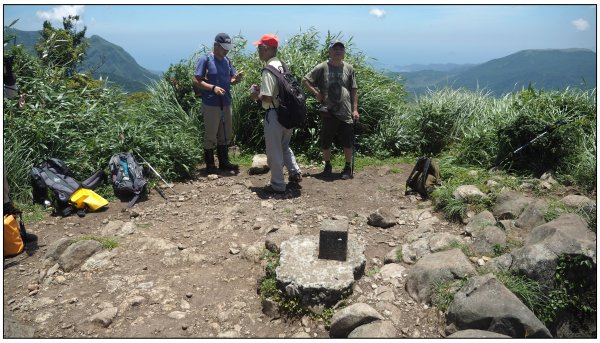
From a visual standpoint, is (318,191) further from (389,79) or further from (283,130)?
(389,79)

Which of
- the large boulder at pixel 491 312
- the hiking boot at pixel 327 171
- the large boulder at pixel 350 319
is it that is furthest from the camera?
the hiking boot at pixel 327 171

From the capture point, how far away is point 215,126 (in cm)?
721

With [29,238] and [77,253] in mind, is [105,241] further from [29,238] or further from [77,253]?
[29,238]

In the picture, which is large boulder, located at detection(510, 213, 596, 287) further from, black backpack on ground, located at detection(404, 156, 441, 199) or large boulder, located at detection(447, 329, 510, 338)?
black backpack on ground, located at detection(404, 156, 441, 199)

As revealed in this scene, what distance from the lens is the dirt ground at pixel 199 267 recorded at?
388 cm

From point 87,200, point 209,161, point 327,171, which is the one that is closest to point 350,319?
point 327,171

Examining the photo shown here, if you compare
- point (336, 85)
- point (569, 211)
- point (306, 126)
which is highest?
point (336, 85)

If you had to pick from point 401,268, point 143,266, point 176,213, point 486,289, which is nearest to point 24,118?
point 176,213

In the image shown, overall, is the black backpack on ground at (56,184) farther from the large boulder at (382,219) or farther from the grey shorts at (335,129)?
the large boulder at (382,219)

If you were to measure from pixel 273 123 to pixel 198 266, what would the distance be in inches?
86.6

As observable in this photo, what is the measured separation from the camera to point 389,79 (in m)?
10.0

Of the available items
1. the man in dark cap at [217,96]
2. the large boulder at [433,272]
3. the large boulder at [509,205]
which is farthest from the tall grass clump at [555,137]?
the man in dark cap at [217,96]

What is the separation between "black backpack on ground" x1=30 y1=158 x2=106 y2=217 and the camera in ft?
19.5

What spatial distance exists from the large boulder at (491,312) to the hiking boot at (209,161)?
484 cm
